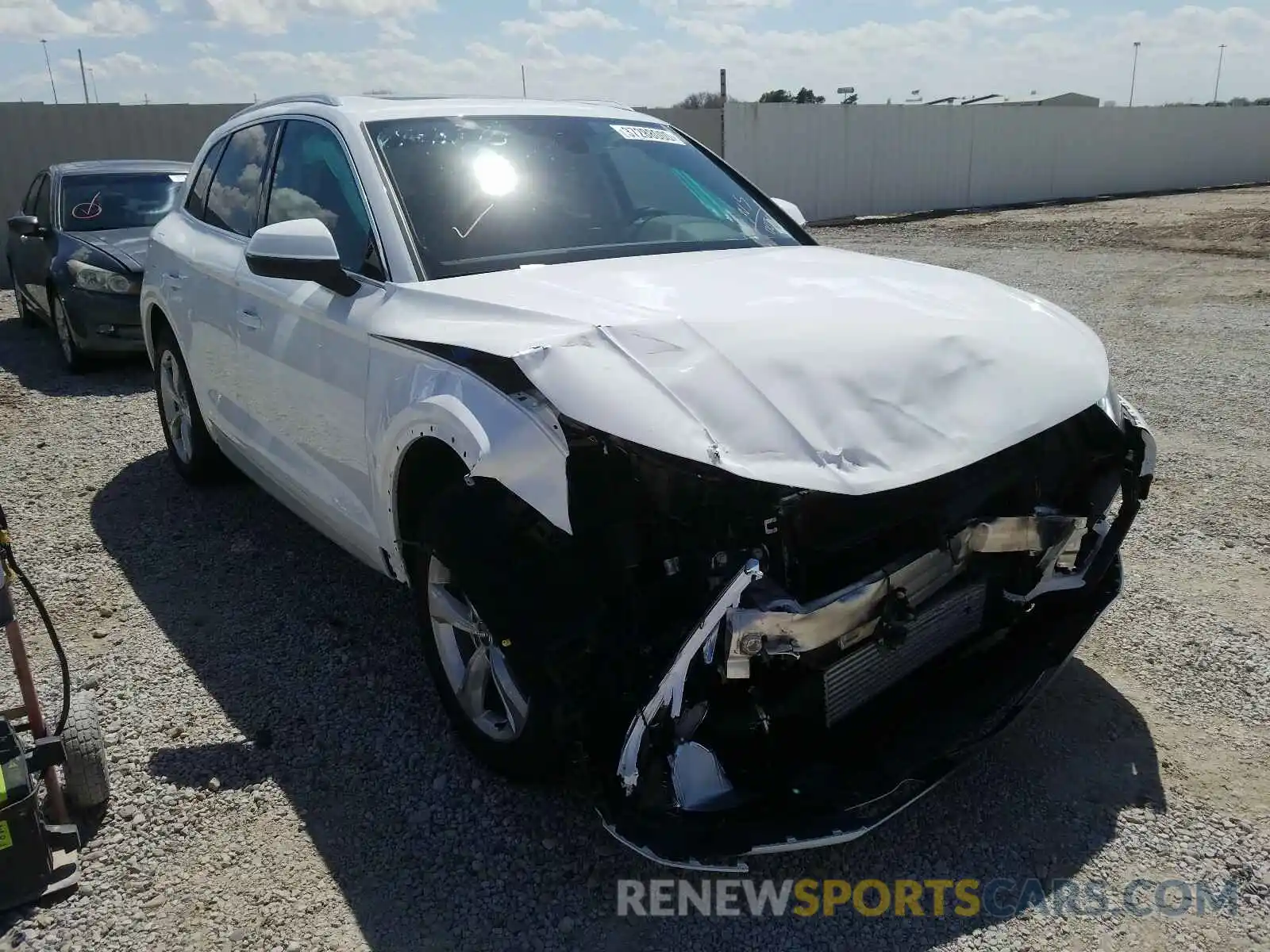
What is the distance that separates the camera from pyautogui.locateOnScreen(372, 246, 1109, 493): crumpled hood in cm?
219

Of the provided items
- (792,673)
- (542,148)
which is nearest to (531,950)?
(792,673)

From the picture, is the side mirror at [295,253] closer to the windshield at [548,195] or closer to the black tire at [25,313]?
the windshield at [548,195]

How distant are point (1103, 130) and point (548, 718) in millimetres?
30973

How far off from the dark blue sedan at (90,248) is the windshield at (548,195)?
503 centimetres

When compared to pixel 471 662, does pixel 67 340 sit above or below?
below

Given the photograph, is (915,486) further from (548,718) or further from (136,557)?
(136,557)

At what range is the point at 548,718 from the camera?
2463 mm

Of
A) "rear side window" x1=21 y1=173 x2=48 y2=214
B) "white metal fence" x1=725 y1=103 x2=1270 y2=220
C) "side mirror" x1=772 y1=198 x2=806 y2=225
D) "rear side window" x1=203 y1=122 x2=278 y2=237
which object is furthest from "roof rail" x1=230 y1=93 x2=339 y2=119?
"white metal fence" x1=725 y1=103 x2=1270 y2=220

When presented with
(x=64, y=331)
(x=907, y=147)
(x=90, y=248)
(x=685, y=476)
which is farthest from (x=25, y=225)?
(x=907, y=147)

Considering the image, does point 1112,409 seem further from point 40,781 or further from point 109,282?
point 109,282

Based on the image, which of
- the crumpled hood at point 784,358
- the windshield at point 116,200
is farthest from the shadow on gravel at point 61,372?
the crumpled hood at point 784,358

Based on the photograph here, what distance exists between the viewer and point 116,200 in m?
9.31

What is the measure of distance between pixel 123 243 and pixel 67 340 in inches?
37.5

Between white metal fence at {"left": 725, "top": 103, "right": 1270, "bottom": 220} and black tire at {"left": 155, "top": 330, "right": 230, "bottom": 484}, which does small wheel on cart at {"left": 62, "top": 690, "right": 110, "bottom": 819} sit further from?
white metal fence at {"left": 725, "top": 103, "right": 1270, "bottom": 220}
